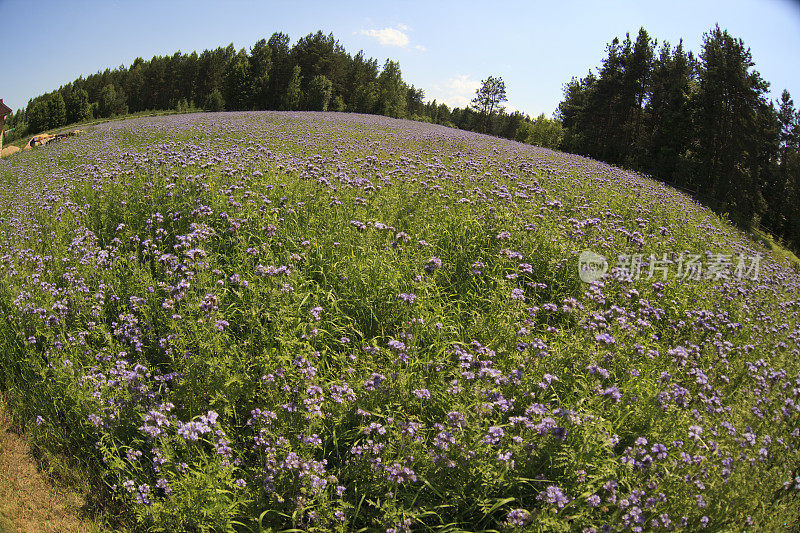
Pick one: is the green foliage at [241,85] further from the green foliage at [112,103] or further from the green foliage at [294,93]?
the green foliage at [112,103]

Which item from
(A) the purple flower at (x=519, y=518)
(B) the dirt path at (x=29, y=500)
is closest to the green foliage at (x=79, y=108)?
(B) the dirt path at (x=29, y=500)

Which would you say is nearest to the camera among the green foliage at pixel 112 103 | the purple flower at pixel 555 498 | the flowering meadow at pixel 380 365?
the purple flower at pixel 555 498

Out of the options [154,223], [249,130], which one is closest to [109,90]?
[249,130]

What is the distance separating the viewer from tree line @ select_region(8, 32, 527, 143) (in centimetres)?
5238

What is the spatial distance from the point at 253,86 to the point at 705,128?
52035mm

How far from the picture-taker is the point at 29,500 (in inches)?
125

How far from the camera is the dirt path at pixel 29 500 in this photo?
2.98m

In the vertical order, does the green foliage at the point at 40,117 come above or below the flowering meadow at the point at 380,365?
above

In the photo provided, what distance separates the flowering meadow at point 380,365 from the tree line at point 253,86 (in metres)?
45.7

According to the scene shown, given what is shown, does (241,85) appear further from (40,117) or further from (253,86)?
(40,117)

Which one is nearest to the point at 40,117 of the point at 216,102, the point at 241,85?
the point at 216,102

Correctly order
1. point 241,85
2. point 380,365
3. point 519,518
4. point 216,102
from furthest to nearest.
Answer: point 241,85 → point 216,102 → point 380,365 → point 519,518

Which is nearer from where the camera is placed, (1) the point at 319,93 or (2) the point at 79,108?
(1) the point at 319,93

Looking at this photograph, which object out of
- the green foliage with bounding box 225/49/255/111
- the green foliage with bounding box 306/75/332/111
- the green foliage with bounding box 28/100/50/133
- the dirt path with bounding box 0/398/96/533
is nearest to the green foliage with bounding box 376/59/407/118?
the green foliage with bounding box 306/75/332/111
